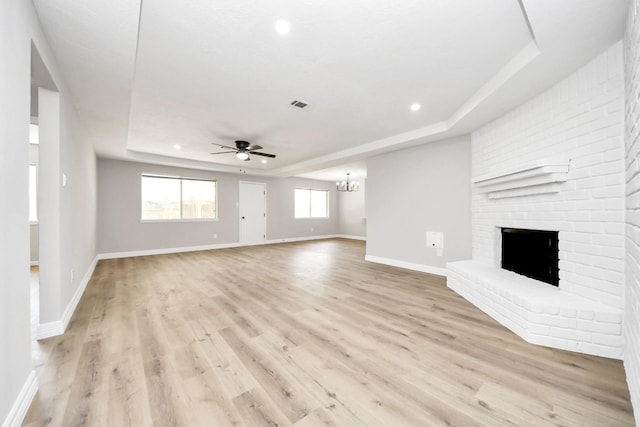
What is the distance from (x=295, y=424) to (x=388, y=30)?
258 centimetres

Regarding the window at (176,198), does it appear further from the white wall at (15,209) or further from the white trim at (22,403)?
the white trim at (22,403)

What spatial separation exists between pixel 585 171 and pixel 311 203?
8.26 m

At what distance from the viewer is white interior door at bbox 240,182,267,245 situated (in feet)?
26.1

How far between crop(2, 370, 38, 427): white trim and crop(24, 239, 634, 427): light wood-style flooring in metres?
0.05

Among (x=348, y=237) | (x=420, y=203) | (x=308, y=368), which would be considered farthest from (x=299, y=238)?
(x=308, y=368)

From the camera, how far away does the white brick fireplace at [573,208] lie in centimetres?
194

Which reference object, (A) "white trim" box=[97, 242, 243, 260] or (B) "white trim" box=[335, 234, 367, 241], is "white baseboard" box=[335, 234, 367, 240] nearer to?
(B) "white trim" box=[335, 234, 367, 241]

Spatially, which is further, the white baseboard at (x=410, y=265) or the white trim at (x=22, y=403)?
the white baseboard at (x=410, y=265)

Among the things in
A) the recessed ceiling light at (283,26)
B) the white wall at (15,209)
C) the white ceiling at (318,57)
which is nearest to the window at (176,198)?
the white ceiling at (318,57)

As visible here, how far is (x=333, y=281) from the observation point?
4.00 meters

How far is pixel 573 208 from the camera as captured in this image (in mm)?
2244

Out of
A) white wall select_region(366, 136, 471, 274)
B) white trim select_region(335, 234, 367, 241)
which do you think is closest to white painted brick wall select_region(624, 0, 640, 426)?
white wall select_region(366, 136, 471, 274)

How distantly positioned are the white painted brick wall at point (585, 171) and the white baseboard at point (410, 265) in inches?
67.9

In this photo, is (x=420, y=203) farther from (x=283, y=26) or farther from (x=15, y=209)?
(x=15, y=209)
